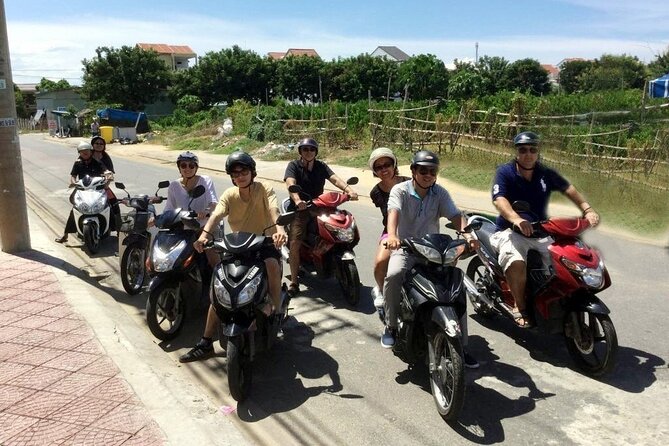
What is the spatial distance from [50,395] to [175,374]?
0.90 meters

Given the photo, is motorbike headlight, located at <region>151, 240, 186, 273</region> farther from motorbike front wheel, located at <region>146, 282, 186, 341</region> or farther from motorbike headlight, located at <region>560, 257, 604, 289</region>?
motorbike headlight, located at <region>560, 257, 604, 289</region>

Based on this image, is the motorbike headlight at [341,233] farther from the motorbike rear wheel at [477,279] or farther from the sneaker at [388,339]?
the sneaker at [388,339]

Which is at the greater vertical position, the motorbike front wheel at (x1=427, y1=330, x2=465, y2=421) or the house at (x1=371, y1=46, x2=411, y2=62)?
the house at (x1=371, y1=46, x2=411, y2=62)

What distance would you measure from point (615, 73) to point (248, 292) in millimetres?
64429

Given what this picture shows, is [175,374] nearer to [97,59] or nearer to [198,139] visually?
[198,139]

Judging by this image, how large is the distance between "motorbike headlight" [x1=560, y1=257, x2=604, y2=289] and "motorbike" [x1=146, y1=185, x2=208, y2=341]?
2935mm

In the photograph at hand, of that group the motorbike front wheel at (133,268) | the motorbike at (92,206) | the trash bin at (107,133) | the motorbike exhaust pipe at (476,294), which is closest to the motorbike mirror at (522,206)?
the motorbike exhaust pipe at (476,294)

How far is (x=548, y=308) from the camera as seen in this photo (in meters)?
4.41

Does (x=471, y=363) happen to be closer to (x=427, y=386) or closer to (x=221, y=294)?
(x=427, y=386)

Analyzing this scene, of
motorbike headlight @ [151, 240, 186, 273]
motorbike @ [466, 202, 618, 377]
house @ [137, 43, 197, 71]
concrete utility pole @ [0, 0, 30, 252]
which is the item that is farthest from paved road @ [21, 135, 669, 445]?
house @ [137, 43, 197, 71]

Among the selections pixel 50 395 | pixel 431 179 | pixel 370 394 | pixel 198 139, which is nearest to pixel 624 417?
pixel 370 394

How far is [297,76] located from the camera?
186 ft

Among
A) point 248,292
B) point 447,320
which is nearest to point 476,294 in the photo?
point 447,320

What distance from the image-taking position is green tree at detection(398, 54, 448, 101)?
44.5 m
